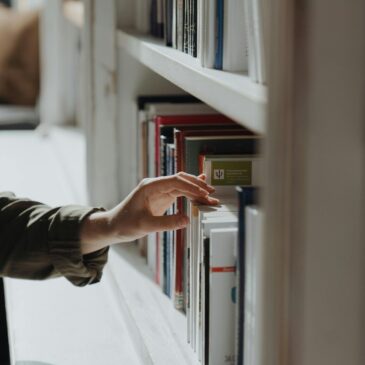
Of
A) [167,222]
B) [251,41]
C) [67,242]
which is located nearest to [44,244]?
[67,242]

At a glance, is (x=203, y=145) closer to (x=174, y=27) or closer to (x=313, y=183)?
(x=174, y=27)

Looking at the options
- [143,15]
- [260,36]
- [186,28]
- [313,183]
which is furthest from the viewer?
[143,15]

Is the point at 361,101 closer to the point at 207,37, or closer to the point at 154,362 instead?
the point at 207,37

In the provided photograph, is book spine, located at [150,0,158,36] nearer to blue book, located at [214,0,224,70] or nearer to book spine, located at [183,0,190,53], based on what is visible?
book spine, located at [183,0,190,53]

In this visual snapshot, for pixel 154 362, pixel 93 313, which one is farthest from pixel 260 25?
pixel 93 313

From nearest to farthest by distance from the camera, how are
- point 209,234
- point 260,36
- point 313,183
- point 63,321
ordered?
point 313,183, point 260,36, point 209,234, point 63,321

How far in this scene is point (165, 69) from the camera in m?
1.30

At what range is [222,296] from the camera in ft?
3.62

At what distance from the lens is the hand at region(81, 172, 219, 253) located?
121 centimetres

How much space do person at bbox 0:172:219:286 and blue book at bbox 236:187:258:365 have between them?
20 centimetres

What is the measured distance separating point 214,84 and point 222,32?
6.3 inches

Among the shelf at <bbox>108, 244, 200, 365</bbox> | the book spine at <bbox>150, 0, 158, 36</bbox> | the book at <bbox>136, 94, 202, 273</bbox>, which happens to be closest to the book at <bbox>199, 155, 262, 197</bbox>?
the shelf at <bbox>108, 244, 200, 365</bbox>

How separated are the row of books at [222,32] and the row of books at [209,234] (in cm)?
11

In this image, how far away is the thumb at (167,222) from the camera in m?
1.20
